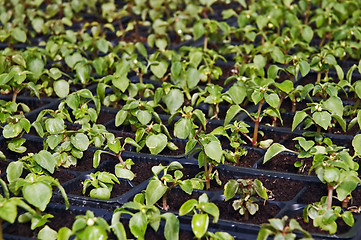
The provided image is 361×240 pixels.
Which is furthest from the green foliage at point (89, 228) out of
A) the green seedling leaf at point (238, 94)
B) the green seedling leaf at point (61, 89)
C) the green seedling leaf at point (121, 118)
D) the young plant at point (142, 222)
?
the green seedling leaf at point (61, 89)

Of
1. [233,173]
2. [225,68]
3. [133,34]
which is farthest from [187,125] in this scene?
[133,34]

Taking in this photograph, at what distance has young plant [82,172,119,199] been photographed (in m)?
1.92

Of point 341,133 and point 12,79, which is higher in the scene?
point 12,79

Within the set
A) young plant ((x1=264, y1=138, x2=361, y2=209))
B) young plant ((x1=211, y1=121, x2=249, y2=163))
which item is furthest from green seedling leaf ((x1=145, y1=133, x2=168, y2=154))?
young plant ((x1=264, y1=138, x2=361, y2=209))

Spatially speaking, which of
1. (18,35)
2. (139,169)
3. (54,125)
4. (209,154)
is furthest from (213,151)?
(18,35)

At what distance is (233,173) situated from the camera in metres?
2.05

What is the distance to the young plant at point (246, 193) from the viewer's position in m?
1.82

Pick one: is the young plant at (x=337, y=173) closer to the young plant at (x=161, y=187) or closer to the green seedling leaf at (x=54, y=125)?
the young plant at (x=161, y=187)

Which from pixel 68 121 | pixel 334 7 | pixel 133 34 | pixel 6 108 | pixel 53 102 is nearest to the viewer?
pixel 6 108

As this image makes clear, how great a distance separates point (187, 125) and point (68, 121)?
2.14ft

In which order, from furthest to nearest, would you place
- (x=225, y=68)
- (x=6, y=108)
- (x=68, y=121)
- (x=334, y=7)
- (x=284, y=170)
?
(x=334, y=7) < (x=225, y=68) < (x=68, y=121) < (x=6, y=108) < (x=284, y=170)

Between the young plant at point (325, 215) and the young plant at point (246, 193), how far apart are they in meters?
0.16

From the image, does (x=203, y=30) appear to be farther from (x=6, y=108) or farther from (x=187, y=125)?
(x=6, y=108)

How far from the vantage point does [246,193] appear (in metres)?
1.85
